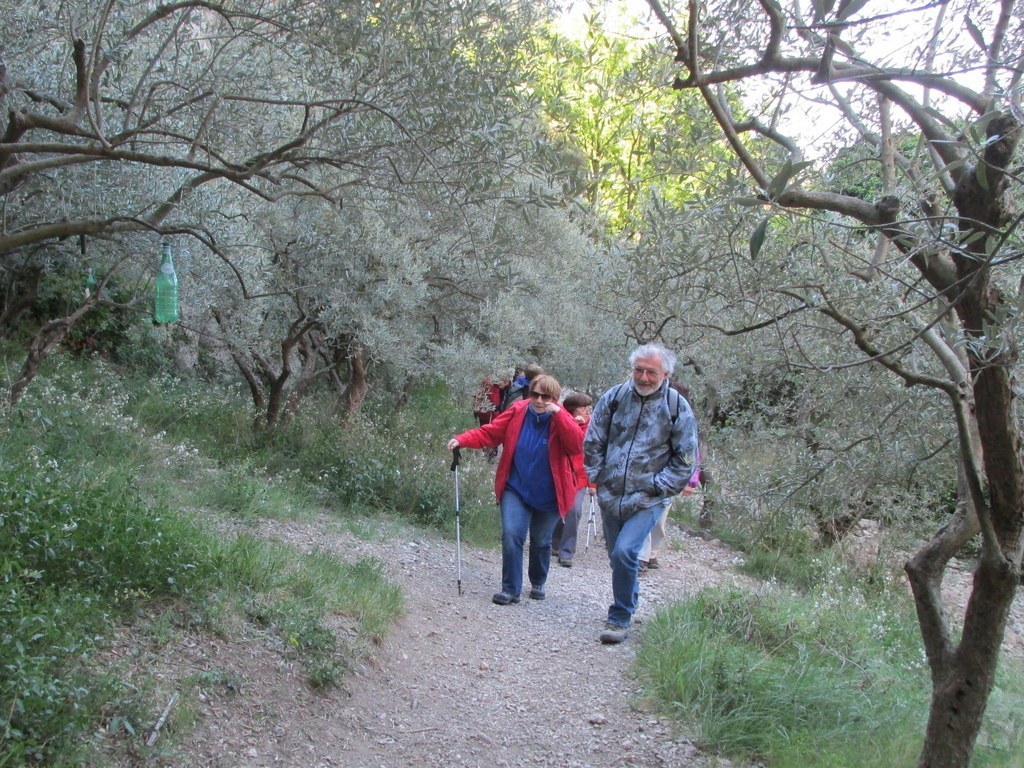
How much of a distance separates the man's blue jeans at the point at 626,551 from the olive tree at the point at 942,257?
89.1 inches

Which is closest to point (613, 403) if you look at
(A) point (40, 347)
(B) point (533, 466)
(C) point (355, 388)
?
(B) point (533, 466)

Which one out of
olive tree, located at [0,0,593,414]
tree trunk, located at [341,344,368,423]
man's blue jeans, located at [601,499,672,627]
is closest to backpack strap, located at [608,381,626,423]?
man's blue jeans, located at [601,499,672,627]

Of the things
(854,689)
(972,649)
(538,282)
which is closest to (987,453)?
(972,649)

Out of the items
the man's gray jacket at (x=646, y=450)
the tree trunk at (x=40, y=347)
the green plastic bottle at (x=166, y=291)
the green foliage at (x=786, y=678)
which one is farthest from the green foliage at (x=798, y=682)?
the tree trunk at (x=40, y=347)

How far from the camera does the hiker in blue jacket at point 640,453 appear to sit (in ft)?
21.7

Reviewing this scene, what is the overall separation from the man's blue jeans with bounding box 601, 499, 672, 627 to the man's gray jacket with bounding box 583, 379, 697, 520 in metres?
0.08

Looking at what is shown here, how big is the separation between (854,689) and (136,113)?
22.4 feet

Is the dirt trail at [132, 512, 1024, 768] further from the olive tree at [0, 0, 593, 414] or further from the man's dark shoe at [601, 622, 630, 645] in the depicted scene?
the olive tree at [0, 0, 593, 414]

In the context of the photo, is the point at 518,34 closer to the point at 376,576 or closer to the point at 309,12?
the point at 309,12

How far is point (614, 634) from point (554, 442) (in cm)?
162

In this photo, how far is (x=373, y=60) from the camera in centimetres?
548

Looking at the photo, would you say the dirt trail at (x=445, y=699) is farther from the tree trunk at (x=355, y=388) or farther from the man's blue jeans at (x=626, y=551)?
the tree trunk at (x=355, y=388)

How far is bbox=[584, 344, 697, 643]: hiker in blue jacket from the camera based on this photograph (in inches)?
261

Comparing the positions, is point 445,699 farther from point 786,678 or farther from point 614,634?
point 786,678
